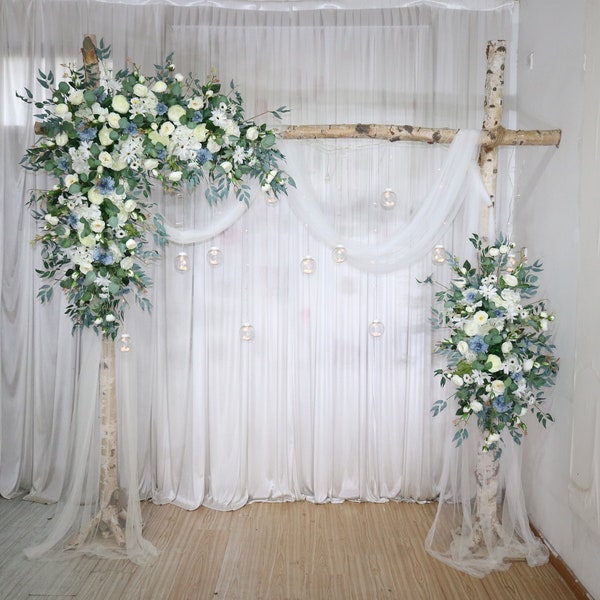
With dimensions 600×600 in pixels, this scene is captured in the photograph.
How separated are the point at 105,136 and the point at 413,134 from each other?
4.91 feet

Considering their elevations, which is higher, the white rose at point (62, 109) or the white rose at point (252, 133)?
the white rose at point (62, 109)

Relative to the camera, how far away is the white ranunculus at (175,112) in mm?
2922

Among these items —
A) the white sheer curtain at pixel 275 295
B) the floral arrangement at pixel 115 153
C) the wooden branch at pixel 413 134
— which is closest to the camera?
the floral arrangement at pixel 115 153

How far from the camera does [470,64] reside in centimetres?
382

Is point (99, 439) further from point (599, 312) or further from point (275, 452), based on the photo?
point (599, 312)

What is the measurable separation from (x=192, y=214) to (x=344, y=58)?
129 cm

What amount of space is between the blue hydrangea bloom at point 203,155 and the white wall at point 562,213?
170 cm

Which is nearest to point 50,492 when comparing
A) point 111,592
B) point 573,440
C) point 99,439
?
point 99,439

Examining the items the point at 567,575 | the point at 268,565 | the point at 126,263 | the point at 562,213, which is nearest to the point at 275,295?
the point at 126,263

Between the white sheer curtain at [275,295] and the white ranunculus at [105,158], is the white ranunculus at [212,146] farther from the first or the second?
the white sheer curtain at [275,295]

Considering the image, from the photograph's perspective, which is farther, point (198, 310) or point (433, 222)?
point (198, 310)

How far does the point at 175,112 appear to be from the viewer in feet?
9.59

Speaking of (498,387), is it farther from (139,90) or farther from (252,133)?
(139,90)

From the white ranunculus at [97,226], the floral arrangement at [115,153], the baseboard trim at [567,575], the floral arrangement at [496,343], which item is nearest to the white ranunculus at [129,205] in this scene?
the floral arrangement at [115,153]
